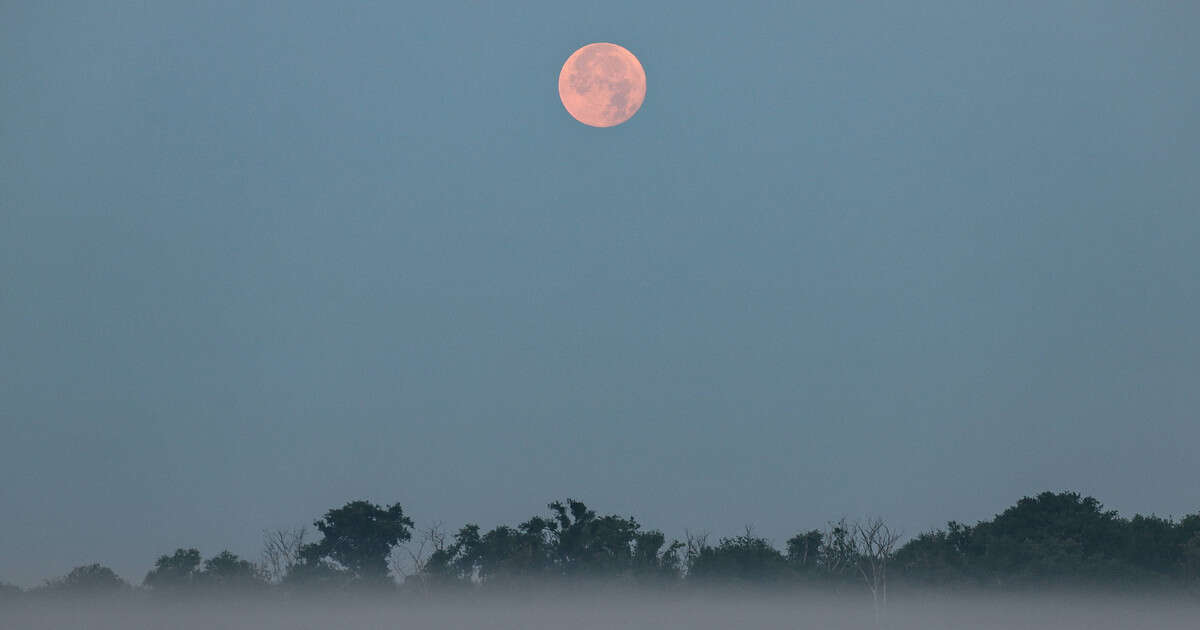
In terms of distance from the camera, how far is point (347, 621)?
A: 89375 millimetres

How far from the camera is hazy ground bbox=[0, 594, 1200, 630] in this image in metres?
78.5

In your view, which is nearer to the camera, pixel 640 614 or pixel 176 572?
pixel 640 614

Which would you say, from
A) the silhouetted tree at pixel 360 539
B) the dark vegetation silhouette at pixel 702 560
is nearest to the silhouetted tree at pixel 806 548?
the dark vegetation silhouette at pixel 702 560

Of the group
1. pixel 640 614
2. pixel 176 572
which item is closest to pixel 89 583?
pixel 176 572

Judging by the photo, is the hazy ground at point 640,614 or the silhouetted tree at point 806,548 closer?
the hazy ground at point 640,614

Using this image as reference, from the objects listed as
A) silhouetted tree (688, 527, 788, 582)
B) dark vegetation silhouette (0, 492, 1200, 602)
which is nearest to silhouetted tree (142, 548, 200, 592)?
dark vegetation silhouette (0, 492, 1200, 602)

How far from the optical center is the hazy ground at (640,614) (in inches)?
3092

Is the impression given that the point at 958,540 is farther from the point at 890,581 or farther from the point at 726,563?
the point at 726,563

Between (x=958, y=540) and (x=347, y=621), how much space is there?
48.5 m

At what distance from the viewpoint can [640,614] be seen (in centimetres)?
8881

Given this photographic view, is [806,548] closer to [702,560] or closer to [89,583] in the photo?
[702,560]

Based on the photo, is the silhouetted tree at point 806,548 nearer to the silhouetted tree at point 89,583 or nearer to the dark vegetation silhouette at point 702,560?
the dark vegetation silhouette at point 702,560

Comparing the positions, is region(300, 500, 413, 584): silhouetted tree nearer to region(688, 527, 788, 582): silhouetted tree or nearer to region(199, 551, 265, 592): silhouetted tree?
region(199, 551, 265, 592): silhouetted tree

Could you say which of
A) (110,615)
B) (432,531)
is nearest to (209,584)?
(110,615)
